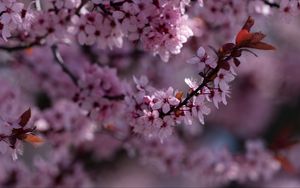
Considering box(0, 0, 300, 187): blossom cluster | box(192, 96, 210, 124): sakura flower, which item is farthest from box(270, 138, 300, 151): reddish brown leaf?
box(192, 96, 210, 124): sakura flower

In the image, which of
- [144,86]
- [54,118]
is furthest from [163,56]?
[54,118]

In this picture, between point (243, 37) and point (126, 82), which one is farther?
point (126, 82)

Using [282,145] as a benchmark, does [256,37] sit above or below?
below

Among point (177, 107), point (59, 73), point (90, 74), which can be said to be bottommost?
point (177, 107)

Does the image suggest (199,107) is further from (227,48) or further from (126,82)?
(126,82)

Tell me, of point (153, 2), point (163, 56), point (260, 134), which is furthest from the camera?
point (260, 134)

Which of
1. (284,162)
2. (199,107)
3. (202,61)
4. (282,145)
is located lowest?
(199,107)

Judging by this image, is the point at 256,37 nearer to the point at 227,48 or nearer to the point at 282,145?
the point at 227,48

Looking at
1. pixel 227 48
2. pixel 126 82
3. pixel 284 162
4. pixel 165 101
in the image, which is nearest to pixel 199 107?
pixel 165 101

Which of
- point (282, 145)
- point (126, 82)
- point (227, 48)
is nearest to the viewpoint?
point (227, 48)

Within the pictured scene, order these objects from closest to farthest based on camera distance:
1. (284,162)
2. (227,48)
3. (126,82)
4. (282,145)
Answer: (227,48), (126,82), (284,162), (282,145)

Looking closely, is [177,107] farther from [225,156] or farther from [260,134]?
[260,134]
